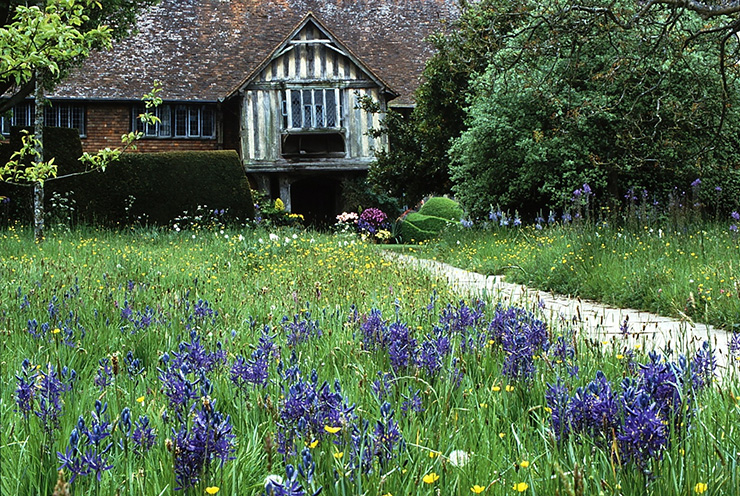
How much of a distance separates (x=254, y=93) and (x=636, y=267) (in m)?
19.8

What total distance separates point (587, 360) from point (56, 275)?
18.9ft

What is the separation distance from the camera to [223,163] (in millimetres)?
18641

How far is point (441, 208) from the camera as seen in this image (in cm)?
2312

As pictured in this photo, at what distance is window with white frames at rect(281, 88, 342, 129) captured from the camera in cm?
2525

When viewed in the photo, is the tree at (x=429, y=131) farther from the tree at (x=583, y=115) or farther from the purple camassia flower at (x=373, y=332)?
the purple camassia flower at (x=373, y=332)

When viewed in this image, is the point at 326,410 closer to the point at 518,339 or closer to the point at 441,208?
the point at 518,339

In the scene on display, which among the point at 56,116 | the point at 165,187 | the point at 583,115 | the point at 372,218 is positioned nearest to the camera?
the point at 583,115

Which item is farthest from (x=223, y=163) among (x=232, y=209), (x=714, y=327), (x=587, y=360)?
(x=587, y=360)

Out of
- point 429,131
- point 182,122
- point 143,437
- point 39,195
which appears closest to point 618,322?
point 143,437

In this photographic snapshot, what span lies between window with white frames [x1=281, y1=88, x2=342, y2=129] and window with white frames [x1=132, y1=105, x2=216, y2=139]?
345 cm

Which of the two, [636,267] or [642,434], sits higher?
[642,434]

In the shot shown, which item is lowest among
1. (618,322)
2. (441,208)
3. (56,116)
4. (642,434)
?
(618,322)

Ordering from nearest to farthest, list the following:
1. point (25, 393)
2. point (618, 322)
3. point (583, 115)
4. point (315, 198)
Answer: point (25, 393) < point (618, 322) < point (583, 115) < point (315, 198)

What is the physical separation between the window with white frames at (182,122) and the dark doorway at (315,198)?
4454mm
